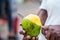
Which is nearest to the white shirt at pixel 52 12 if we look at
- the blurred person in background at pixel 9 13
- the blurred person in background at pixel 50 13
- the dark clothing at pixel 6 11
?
the blurred person in background at pixel 50 13

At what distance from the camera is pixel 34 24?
144 cm

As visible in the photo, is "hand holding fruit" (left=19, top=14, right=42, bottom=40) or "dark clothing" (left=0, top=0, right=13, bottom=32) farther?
"dark clothing" (left=0, top=0, right=13, bottom=32)

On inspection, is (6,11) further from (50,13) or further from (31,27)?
(31,27)

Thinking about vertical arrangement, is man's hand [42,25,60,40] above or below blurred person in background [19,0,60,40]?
below

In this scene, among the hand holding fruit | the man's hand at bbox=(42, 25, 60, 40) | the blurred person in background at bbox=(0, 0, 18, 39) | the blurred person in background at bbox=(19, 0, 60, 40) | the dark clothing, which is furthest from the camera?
the dark clothing

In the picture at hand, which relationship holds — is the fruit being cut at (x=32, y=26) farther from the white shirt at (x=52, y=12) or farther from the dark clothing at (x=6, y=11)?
the dark clothing at (x=6, y=11)

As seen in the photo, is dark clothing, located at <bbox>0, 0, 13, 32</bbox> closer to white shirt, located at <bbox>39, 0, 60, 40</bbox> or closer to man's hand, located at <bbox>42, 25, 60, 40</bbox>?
white shirt, located at <bbox>39, 0, 60, 40</bbox>

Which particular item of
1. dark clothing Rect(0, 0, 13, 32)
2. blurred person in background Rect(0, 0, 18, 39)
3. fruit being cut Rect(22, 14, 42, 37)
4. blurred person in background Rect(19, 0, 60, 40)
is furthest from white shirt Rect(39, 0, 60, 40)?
dark clothing Rect(0, 0, 13, 32)

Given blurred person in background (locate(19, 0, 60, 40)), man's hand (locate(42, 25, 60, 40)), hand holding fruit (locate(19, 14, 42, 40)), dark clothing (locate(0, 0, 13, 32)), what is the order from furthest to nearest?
dark clothing (locate(0, 0, 13, 32)) < blurred person in background (locate(19, 0, 60, 40)) < hand holding fruit (locate(19, 14, 42, 40)) < man's hand (locate(42, 25, 60, 40))

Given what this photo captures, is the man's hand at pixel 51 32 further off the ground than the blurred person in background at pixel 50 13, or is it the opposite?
the blurred person in background at pixel 50 13

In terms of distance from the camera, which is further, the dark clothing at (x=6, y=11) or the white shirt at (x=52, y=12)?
the dark clothing at (x=6, y=11)

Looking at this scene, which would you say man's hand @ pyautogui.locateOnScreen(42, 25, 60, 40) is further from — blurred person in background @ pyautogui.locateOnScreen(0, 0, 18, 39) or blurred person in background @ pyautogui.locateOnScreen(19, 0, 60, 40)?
blurred person in background @ pyautogui.locateOnScreen(0, 0, 18, 39)

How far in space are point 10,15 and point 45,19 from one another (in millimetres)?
3264

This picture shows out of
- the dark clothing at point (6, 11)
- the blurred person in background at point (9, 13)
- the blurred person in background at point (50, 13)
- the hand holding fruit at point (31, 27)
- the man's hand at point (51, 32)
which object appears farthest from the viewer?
the dark clothing at point (6, 11)
